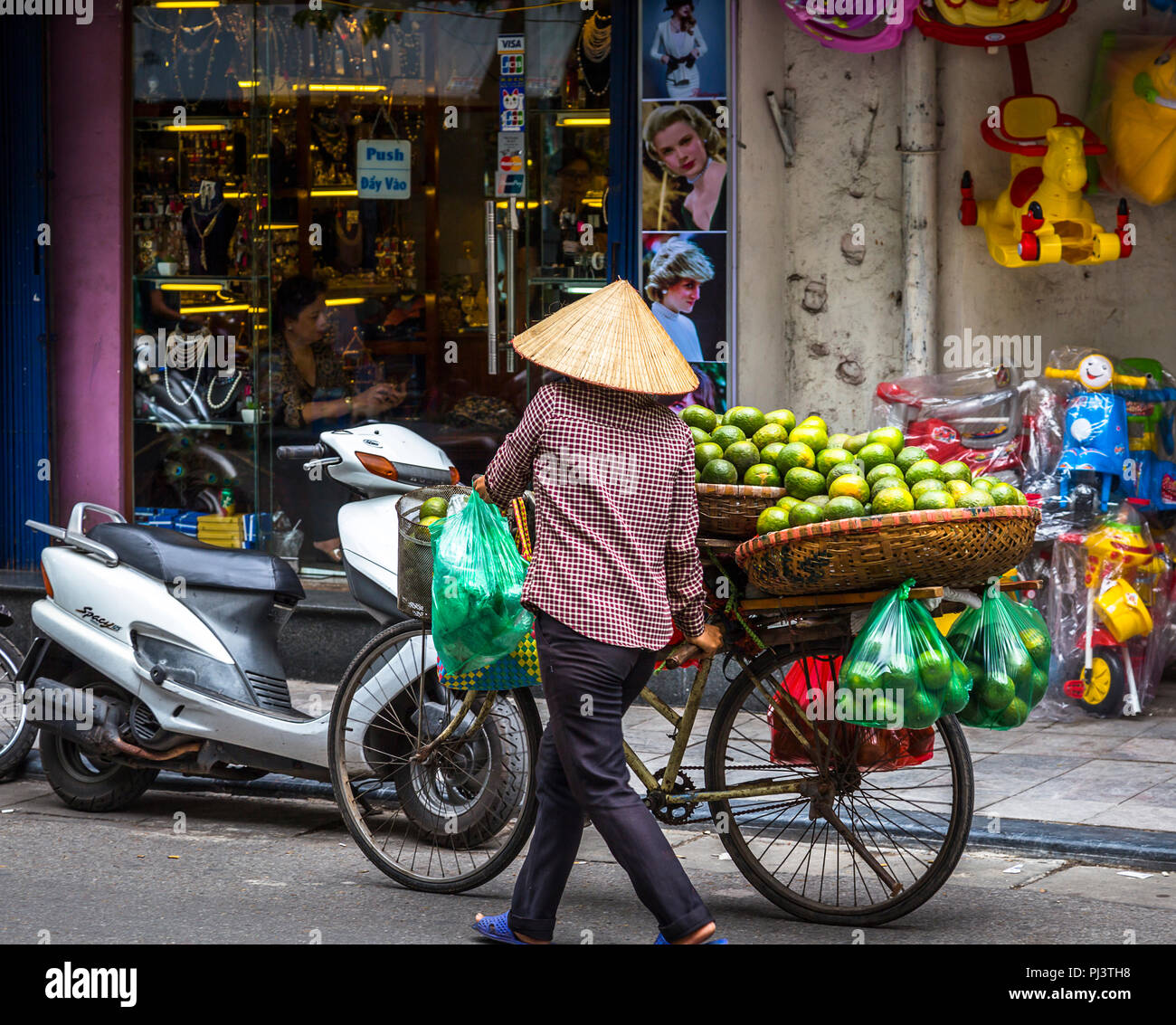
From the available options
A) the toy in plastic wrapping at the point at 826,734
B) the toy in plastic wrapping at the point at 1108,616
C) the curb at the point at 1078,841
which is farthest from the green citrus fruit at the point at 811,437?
the toy in plastic wrapping at the point at 1108,616

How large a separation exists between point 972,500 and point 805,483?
494 mm

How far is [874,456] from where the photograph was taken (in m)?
4.76

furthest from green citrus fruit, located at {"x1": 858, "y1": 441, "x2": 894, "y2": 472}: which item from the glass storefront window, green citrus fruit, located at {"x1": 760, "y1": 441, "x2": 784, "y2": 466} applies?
the glass storefront window

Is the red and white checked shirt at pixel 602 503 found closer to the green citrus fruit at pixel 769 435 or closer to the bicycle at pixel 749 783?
the bicycle at pixel 749 783

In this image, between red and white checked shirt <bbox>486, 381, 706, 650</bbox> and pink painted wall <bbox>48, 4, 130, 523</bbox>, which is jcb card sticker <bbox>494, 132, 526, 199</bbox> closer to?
pink painted wall <bbox>48, 4, 130, 523</bbox>

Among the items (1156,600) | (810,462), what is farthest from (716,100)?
(810,462)

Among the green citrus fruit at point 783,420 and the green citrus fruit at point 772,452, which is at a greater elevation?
the green citrus fruit at point 783,420

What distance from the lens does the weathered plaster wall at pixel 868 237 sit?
8.22 m

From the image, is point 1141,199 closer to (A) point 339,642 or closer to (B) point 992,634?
(B) point 992,634

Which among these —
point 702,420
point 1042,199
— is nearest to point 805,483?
point 702,420

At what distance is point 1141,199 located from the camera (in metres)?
7.96

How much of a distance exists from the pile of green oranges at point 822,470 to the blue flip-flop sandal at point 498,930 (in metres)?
1.37

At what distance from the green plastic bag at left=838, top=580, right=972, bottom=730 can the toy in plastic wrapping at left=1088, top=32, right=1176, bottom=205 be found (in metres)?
4.22
